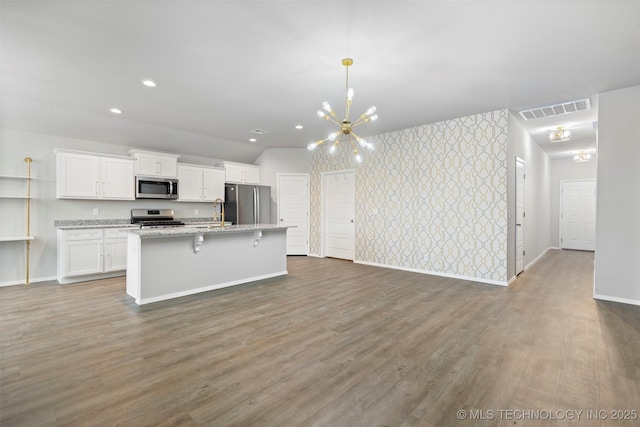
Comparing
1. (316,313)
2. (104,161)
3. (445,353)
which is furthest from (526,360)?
(104,161)

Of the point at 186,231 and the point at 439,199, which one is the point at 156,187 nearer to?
the point at 186,231

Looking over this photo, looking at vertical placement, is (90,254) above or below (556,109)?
below

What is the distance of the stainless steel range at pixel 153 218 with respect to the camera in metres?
5.65

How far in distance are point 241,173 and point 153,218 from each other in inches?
89.0

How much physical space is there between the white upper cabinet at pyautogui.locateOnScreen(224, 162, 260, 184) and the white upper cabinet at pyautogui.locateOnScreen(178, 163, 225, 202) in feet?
0.66

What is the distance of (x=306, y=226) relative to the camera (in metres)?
7.52

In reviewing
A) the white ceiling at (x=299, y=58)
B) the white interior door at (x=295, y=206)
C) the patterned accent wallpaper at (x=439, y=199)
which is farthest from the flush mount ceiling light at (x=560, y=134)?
the white interior door at (x=295, y=206)

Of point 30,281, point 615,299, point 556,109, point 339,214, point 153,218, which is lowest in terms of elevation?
point 30,281

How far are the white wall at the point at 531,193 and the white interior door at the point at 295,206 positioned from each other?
14.6 feet

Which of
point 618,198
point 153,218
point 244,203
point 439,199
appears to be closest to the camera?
point 618,198

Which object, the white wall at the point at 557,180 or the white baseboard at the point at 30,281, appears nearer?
the white baseboard at the point at 30,281

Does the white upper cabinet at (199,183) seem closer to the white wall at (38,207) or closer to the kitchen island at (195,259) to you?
the white wall at (38,207)

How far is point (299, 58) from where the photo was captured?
3.00 meters

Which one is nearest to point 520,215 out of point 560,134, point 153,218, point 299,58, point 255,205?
point 560,134
